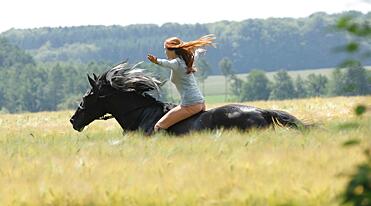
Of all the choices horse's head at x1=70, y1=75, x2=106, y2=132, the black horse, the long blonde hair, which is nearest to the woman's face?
the long blonde hair

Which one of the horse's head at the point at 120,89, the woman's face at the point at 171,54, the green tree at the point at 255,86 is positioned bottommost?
the green tree at the point at 255,86

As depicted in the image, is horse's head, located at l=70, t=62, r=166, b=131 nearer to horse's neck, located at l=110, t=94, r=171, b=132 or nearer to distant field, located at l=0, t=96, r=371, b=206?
horse's neck, located at l=110, t=94, r=171, b=132

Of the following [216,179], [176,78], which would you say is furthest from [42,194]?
[176,78]

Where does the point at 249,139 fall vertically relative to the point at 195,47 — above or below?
below

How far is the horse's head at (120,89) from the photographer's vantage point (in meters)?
15.1

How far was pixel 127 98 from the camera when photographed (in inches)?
596

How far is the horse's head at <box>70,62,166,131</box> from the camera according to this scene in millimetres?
15078

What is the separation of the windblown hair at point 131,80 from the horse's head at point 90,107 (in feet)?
1.13

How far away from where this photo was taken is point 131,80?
49.6 ft

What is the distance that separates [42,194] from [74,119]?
9.29 m

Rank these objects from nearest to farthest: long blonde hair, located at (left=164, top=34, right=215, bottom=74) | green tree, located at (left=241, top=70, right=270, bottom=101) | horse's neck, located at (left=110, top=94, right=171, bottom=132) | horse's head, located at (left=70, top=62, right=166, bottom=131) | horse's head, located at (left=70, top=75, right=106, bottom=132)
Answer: long blonde hair, located at (left=164, top=34, right=215, bottom=74)
horse's neck, located at (left=110, top=94, right=171, bottom=132)
horse's head, located at (left=70, top=62, right=166, bottom=131)
horse's head, located at (left=70, top=75, right=106, bottom=132)
green tree, located at (left=241, top=70, right=270, bottom=101)

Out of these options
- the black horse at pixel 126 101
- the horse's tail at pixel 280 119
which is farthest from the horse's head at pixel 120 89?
the horse's tail at pixel 280 119

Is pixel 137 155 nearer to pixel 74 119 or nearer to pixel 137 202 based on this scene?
pixel 137 202

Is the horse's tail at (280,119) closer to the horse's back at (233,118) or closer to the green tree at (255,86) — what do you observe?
→ the horse's back at (233,118)
